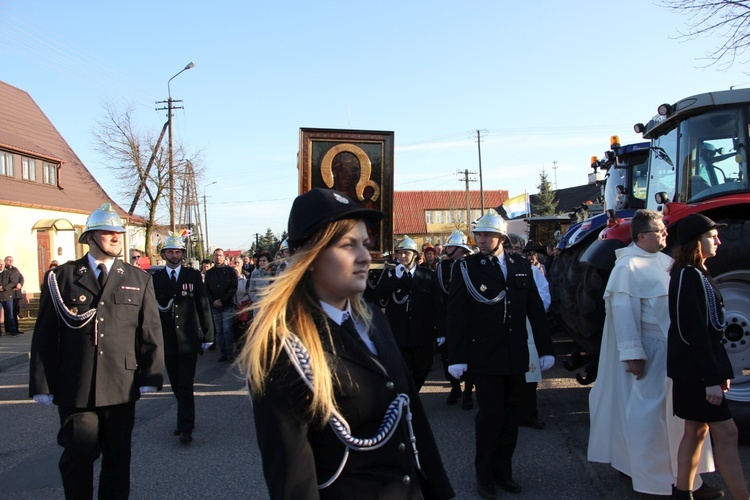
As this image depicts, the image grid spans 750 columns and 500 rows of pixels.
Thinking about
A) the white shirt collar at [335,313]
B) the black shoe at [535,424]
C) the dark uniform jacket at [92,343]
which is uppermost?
the white shirt collar at [335,313]

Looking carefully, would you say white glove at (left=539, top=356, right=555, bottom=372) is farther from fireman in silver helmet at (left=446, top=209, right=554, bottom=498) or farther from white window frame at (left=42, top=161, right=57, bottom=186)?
white window frame at (left=42, top=161, right=57, bottom=186)

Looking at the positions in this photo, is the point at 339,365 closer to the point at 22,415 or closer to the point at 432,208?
the point at 22,415

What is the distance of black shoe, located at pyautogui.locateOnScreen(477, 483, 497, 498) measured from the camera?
4.30 metres

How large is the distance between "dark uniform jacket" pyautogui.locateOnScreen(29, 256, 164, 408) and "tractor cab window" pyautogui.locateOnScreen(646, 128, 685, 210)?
5.20 m

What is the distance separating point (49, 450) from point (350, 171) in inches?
241

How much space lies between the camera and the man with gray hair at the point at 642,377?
3.99 metres

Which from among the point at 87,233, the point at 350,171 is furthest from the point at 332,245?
the point at 350,171

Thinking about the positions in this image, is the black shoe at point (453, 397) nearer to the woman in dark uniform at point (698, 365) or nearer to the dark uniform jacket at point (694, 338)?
the woman in dark uniform at point (698, 365)

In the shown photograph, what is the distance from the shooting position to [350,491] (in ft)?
5.85

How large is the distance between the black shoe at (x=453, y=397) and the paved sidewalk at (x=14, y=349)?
8516mm

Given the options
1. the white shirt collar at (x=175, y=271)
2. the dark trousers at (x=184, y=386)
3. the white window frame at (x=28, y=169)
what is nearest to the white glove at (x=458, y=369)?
the dark trousers at (x=184, y=386)

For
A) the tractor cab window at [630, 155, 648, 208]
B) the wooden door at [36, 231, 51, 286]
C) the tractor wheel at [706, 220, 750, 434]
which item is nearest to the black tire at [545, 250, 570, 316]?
the tractor cab window at [630, 155, 648, 208]

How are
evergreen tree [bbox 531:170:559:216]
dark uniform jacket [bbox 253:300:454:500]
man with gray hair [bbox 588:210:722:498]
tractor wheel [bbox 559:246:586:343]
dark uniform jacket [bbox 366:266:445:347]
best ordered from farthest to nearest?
evergreen tree [bbox 531:170:559:216] → dark uniform jacket [bbox 366:266:445:347] → tractor wheel [bbox 559:246:586:343] → man with gray hair [bbox 588:210:722:498] → dark uniform jacket [bbox 253:300:454:500]

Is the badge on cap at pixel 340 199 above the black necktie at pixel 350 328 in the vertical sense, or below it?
above
